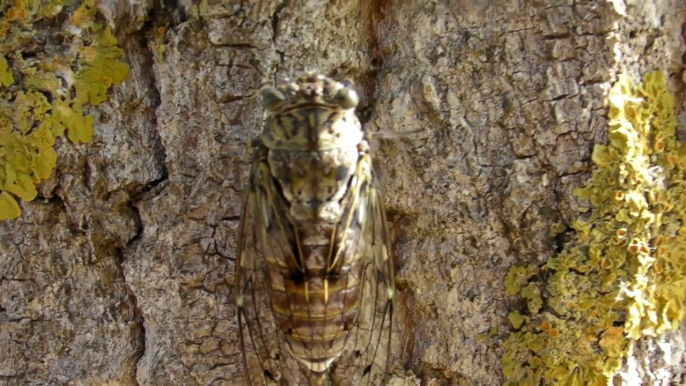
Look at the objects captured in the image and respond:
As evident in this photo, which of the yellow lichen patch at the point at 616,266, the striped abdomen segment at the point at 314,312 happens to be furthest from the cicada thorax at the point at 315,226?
the yellow lichen patch at the point at 616,266

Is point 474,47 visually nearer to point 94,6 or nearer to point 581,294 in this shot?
point 581,294

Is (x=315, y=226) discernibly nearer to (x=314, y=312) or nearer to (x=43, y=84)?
(x=314, y=312)

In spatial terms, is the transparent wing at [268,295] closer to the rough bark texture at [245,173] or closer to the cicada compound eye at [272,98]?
the rough bark texture at [245,173]

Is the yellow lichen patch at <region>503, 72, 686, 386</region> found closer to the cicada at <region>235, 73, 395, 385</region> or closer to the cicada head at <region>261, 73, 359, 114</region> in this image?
the cicada at <region>235, 73, 395, 385</region>

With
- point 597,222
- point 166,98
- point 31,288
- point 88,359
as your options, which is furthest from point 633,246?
point 31,288

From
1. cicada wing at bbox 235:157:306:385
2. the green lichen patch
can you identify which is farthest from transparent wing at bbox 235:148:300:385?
the green lichen patch

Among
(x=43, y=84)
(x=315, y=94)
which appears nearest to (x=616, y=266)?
(x=315, y=94)
